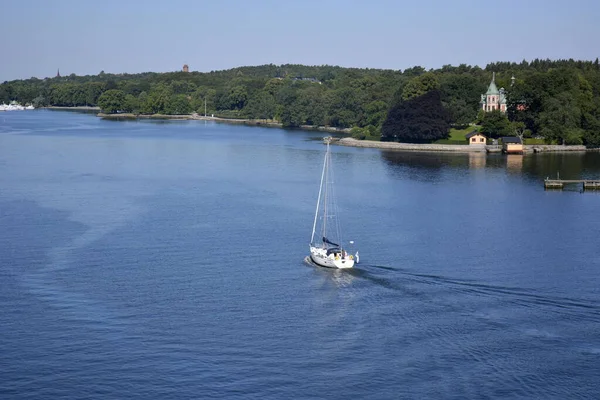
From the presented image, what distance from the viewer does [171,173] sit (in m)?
55.5

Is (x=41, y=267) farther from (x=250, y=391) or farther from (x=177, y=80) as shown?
(x=177, y=80)

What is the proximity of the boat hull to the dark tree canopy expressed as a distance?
4683 cm

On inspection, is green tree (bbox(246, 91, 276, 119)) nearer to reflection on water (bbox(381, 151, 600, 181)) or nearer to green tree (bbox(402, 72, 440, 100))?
green tree (bbox(402, 72, 440, 100))

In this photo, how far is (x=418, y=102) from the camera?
253 feet

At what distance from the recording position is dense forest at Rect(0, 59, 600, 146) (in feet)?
245

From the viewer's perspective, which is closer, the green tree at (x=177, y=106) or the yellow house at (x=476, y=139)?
the yellow house at (x=476, y=139)

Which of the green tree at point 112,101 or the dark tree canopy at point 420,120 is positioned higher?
the green tree at point 112,101

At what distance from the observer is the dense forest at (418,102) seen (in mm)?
74812

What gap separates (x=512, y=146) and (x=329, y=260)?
46044mm

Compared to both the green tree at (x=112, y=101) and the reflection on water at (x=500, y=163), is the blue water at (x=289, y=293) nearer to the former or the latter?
the reflection on water at (x=500, y=163)

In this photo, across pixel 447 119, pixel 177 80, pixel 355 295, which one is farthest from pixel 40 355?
pixel 177 80

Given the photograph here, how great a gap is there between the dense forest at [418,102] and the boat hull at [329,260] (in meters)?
46.8

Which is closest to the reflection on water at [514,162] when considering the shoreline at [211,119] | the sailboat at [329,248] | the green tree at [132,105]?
the sailboat at [329,248]

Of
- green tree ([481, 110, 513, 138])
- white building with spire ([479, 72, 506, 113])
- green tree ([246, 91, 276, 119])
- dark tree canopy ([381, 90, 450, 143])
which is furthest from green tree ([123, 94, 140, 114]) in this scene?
green tree ([481, 110, 513, 138])
